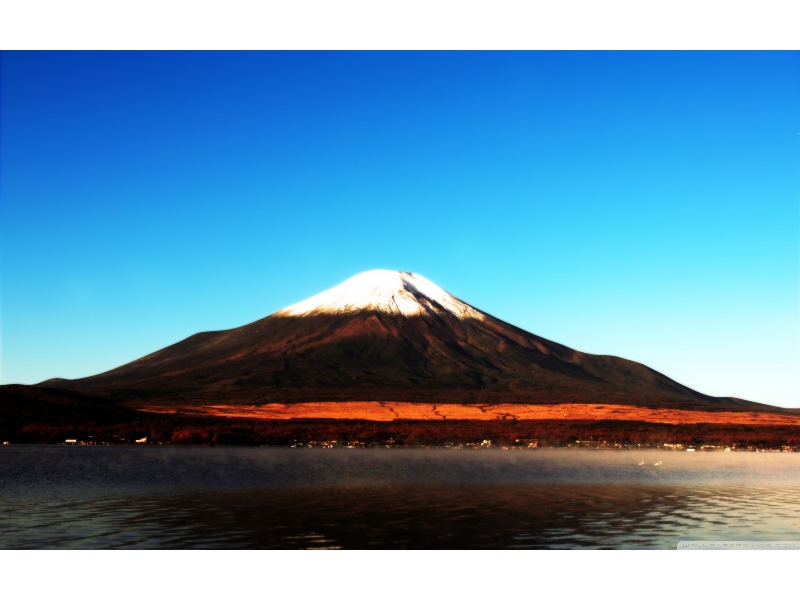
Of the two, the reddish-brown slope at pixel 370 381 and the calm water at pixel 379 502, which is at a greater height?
the reddish-brown slope at pixel 370 381

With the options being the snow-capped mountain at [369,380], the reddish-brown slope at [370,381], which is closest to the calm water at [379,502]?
the reddish-brown slope at [370,381]

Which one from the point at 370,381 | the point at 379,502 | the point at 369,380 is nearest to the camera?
the point at 379,502

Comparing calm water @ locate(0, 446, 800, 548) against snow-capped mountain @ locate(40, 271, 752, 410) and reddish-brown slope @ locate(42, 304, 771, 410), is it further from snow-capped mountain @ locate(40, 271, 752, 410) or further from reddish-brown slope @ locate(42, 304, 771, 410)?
snow-capped mountain @ locate(40, 271, 752, 410)

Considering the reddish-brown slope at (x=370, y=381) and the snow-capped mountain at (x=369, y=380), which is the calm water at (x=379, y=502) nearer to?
the reddish-brown slope at (x=370, y=381)

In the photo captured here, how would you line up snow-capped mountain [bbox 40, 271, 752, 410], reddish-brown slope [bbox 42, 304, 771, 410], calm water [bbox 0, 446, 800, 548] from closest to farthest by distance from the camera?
calm water [bbox 0, 446, 800, 548], reddish-brown slope [bbox 42, 304, 771, 410], snow-capped mountain [bbox 40, 271, 752, 410]

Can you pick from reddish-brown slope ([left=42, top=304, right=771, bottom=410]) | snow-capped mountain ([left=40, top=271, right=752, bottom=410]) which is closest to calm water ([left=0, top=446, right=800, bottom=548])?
reddish-brown slope ([left=42, top=304, right=771, bottom=410])

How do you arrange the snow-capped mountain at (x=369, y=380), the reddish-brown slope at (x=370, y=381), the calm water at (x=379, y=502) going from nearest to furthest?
the calm water at (x=379, y=502) < the reddish-brown slope at (x=370, y=381) < the snow-capped mountain at (x=369, y=380)

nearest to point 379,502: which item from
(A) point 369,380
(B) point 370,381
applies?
(B) point 370,381

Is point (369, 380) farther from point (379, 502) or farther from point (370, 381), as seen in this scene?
point (379, 502)
